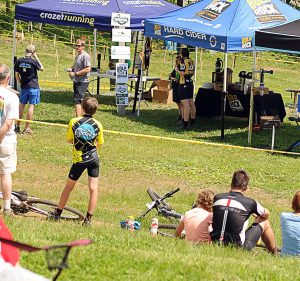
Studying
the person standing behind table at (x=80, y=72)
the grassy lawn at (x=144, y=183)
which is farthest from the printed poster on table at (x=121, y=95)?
the person standing behind table at (x=80, y=72)

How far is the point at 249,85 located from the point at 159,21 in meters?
2.66

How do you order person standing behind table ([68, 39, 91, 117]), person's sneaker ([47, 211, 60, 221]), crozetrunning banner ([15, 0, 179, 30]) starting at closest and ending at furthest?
person's sneaker ([47, 211, 60, 221]), person standing behind table ([68, 39, 91, 117]), crozetrunning banner ([15, 0, 179, 30])

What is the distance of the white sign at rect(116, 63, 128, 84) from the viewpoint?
20.0m

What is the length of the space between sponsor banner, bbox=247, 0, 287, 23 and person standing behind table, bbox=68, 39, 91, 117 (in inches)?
157

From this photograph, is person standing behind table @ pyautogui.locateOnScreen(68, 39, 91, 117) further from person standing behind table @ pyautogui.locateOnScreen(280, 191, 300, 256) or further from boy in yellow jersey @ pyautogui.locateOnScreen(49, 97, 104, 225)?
person standing behind table @ pyautogui.locateOnScreen(280, 191, 300, 256)

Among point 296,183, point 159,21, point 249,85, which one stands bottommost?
point 296,183

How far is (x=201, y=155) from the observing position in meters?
15.3

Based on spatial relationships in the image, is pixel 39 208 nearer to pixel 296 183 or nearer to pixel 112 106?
pixel 296 183

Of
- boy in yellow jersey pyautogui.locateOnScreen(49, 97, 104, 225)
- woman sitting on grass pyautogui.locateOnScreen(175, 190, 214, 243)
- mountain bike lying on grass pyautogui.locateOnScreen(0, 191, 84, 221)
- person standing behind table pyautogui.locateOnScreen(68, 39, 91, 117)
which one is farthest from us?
person standing behind table pyautogui.locateOnScreen(68, 39, 91, 117)

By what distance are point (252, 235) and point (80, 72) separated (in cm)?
A: 1000

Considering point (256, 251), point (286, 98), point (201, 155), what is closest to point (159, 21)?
point (201, 155)

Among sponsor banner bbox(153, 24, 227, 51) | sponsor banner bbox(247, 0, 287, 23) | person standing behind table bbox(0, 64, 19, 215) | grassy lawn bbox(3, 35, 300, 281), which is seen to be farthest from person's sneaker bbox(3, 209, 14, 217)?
sponsor banner bbox(247, 0, 287, 23)

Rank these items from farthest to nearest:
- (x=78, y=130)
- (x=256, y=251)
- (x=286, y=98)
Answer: (x=286, y=98), (x=78, y=130), (x=256, y=251)

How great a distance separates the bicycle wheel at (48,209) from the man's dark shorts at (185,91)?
9117mm
